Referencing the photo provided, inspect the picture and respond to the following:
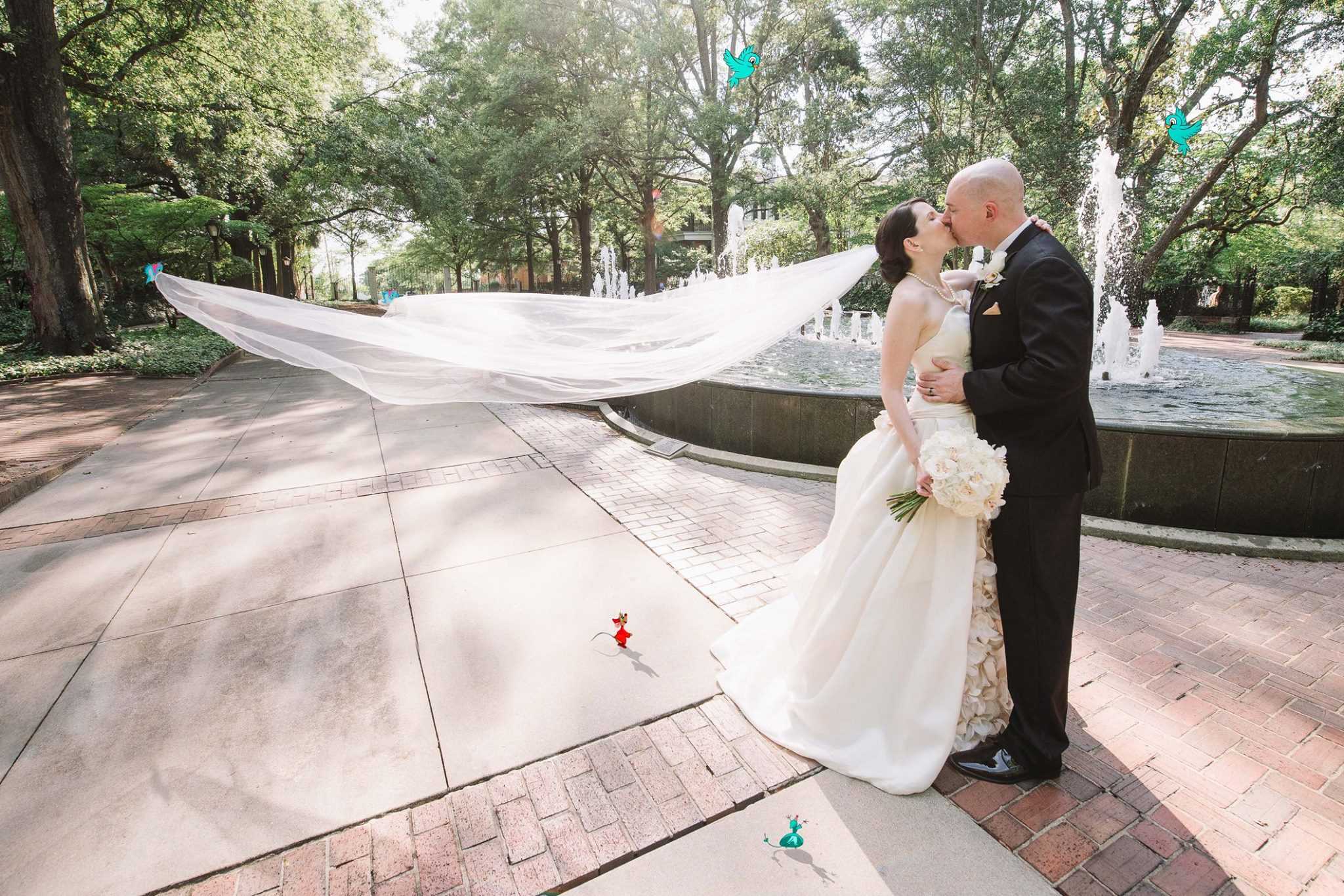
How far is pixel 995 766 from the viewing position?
8.23 ft

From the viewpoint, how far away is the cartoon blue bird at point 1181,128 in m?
14.7

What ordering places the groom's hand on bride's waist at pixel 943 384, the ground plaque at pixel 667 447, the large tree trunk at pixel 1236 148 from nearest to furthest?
the groom's hand on bride's waist at pixel 943 384
the ground plaque at pixel 667 447
the large tree trunk at pixel 1236 148

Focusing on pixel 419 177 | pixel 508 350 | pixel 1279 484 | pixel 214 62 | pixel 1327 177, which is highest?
pixel 214 62

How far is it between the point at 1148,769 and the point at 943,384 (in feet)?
5.72

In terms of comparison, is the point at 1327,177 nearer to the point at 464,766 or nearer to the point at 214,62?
the point at 464,766

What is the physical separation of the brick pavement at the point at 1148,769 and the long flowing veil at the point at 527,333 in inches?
58.3

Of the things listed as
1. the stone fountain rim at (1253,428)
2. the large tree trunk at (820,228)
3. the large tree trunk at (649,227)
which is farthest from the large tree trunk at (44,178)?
the large tree trunk at (820,228)

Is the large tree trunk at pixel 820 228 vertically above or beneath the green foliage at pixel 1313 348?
above

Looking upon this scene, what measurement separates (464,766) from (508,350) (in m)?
2.54

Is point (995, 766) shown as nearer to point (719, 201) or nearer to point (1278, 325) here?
point (719, 201)

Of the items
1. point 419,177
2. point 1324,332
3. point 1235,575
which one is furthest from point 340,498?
point 1324,332

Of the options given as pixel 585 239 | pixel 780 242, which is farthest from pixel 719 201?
pixel 780 242

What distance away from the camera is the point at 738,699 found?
2959mm

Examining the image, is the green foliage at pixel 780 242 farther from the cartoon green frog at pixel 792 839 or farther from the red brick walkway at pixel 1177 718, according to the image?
the cartoon green frog at pixel 792 839
